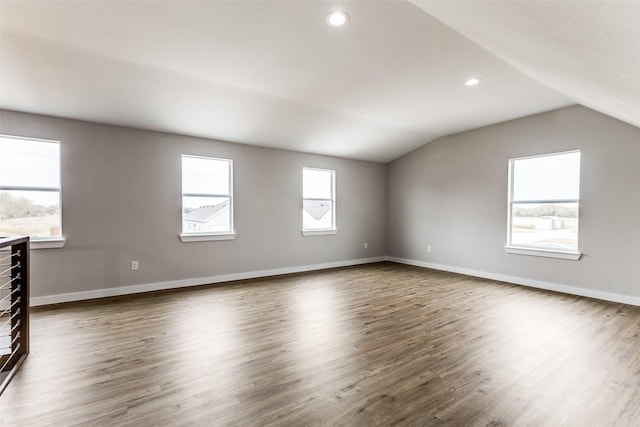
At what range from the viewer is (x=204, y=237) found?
4.86 meters

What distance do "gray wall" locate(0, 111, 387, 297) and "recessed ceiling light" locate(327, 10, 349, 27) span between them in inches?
122

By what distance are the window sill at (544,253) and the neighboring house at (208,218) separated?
4821 mm

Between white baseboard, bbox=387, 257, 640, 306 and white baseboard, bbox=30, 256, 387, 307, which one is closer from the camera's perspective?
white baseboard, bbox=30, 256, 387, 307

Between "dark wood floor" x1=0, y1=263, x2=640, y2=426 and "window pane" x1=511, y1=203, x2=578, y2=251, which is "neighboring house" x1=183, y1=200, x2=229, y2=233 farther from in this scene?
"window pane" x1=511, y1=203, x2=578, y2=251

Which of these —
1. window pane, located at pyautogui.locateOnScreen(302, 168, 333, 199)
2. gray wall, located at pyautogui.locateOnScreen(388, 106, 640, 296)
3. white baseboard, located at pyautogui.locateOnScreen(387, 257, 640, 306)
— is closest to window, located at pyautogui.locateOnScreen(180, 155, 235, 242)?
window pane, located at pyautogui.locateOnScreen(302, 168, 333, 199)

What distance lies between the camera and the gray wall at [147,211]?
12.8ft

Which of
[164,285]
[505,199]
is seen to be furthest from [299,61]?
[505,199]

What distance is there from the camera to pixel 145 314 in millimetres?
3459

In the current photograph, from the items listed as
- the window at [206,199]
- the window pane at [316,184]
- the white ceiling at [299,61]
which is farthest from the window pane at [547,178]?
the window at [206,199]

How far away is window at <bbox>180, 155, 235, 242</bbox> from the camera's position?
189 inches

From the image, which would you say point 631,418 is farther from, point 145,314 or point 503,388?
point 145,314

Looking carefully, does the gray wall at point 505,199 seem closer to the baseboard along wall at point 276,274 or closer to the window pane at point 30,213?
the baseboard along wall at point 276,274

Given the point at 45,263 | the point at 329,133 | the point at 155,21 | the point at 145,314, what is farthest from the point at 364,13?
the point at 45,263

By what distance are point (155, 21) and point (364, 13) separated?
66.2 inches
